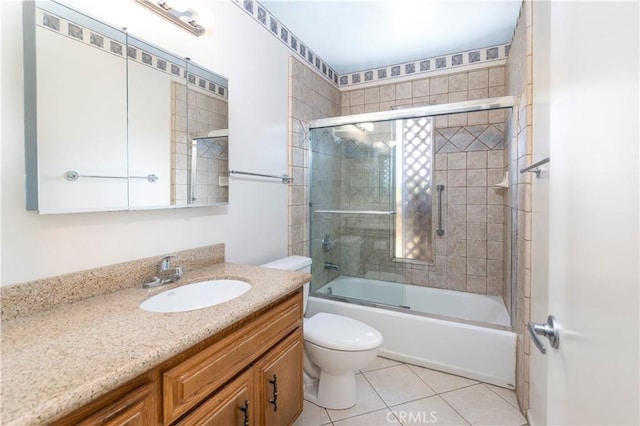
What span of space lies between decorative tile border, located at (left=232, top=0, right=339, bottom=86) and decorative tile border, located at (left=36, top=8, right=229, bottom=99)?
681 millimetres

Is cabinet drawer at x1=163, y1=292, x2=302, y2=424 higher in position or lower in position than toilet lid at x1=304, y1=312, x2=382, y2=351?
higher

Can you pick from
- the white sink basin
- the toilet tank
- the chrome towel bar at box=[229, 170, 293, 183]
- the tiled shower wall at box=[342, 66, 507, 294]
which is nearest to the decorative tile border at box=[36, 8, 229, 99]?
the chrome towel bar at box=[229, 170, 293, 183]

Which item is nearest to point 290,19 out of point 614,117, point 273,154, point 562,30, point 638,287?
point 273,154

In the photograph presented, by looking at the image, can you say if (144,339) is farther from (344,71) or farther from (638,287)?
(344,71)

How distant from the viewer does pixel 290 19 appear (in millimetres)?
2170

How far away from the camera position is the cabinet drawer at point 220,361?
81cm

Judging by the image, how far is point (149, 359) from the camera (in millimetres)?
702

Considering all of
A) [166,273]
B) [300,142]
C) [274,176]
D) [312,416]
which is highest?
[300,142]

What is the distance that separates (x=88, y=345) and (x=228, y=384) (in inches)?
17.6

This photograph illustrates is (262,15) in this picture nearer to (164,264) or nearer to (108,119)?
(108,119)

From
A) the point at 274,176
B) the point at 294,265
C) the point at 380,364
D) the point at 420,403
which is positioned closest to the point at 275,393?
the point at 294,265

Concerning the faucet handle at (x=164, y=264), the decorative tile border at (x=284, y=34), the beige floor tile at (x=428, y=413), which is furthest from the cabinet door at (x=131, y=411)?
the decorative tile border at (x=284, y=34)

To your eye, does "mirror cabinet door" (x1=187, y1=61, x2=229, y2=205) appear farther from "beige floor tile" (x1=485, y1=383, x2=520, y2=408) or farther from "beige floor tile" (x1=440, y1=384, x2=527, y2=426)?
"beige floor tile" (x1=485, y1=383, x2=520, y2=408)

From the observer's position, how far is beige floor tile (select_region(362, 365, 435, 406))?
180 cm
